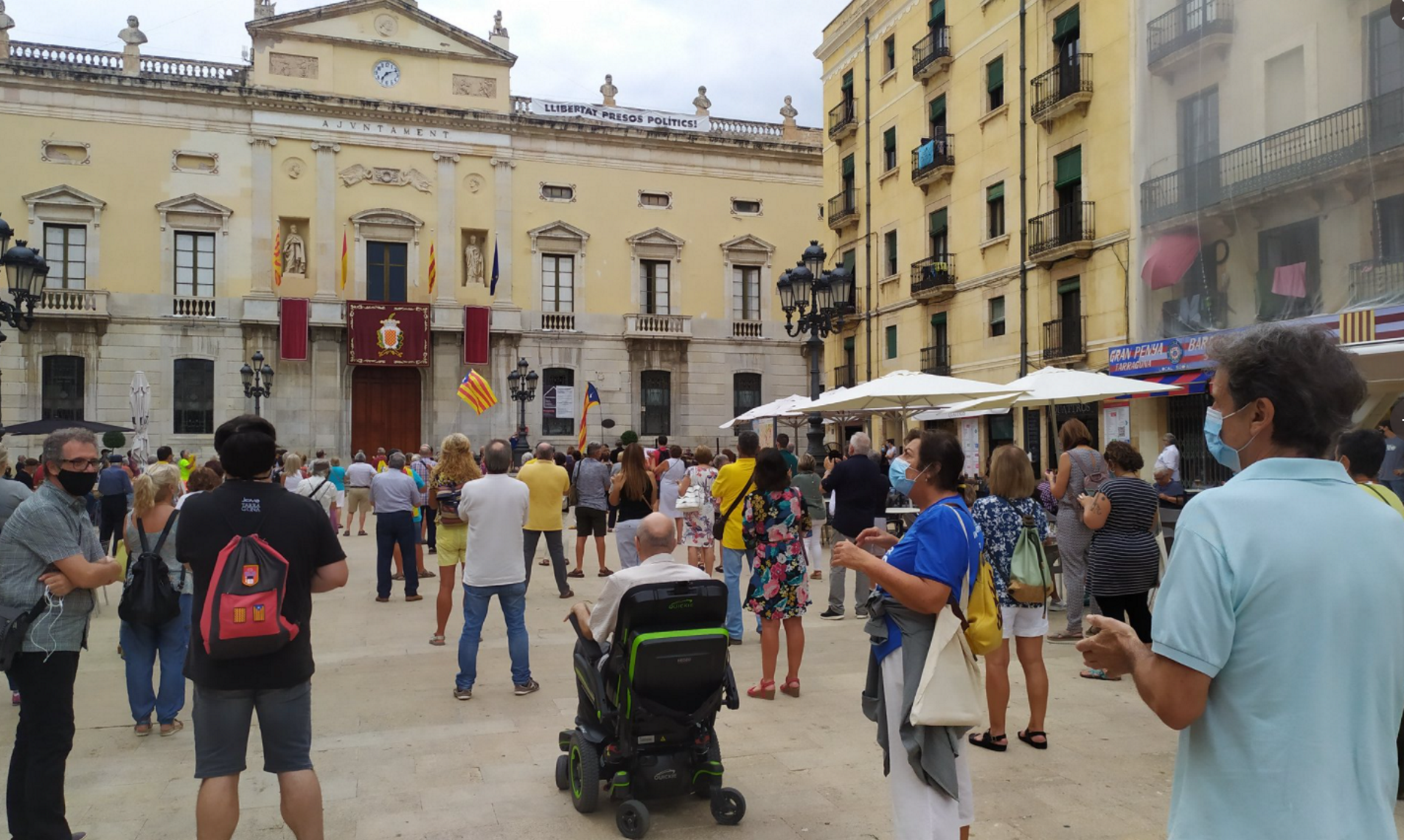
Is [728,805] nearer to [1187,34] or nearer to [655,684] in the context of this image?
[655,684]

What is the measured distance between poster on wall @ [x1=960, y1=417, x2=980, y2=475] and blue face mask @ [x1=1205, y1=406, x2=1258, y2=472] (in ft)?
62.1

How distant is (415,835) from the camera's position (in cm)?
441

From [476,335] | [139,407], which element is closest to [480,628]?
[139,407]

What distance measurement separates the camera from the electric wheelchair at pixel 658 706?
14.6 feet

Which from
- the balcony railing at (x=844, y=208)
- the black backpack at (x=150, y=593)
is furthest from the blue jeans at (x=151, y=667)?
the balcony railing at (x=844, y=208)

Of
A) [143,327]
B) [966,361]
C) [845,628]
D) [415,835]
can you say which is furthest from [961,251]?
[143,327]

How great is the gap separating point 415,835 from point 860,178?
85.7 feet

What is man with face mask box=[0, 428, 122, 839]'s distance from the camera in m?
4.08

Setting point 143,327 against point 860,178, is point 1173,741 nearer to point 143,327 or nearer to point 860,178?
point 860,178

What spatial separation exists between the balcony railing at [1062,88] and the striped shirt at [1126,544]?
15254 mm

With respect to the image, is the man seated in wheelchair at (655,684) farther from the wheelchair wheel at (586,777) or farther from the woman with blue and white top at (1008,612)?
the woman with blue and white top at (1008,612)

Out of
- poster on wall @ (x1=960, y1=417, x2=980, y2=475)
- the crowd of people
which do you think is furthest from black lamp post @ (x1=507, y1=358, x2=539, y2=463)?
the crowd of people

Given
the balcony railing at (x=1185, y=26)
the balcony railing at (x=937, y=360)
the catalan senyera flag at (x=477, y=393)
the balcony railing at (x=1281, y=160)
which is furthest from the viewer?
the balcony railing at (x=937, y=360)

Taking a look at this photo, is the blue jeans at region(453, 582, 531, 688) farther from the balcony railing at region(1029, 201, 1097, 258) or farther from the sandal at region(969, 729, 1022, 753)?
the balcony railing at region(1029, 201, 1097, 258)
